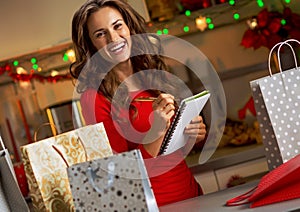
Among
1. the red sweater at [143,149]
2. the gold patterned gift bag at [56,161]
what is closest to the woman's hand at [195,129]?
the red sweater at [143,149]

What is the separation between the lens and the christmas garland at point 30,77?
3495 mm

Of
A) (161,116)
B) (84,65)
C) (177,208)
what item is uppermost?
(84,65)

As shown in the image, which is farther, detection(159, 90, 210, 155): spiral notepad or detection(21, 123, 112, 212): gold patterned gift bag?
detection(159, 90, 210, 155): spiral notepad

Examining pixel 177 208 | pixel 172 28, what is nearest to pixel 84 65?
pixel 177 208

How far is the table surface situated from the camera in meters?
1.46

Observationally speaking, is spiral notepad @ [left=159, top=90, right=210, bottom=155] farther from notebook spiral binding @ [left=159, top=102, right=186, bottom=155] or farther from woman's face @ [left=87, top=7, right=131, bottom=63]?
woman's face @ [left=87, top=7, right=131, bottom=63]

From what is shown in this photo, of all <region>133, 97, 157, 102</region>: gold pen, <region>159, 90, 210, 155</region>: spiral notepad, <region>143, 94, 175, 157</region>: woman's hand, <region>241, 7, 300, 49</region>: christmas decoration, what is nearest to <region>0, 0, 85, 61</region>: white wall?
<region>241, 7, 300, 49</region>: christmas decoration

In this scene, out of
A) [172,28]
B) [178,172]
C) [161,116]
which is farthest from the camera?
[172,28]

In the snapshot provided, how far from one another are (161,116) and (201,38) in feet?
5.45

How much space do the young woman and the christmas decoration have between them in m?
1.28

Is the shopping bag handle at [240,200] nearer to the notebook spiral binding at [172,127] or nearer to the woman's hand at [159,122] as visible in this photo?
the notebook spiral binding at [172,127]

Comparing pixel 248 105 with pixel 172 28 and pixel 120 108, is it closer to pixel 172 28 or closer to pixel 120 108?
pixel 172 28

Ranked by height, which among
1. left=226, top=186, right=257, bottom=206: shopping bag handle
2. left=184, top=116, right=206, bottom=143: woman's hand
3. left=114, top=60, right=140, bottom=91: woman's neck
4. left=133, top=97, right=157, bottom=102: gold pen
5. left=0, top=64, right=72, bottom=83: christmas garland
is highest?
left=0, top=64, right=72, bottom=83: christmas garland

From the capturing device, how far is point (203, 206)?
5.56 feet
